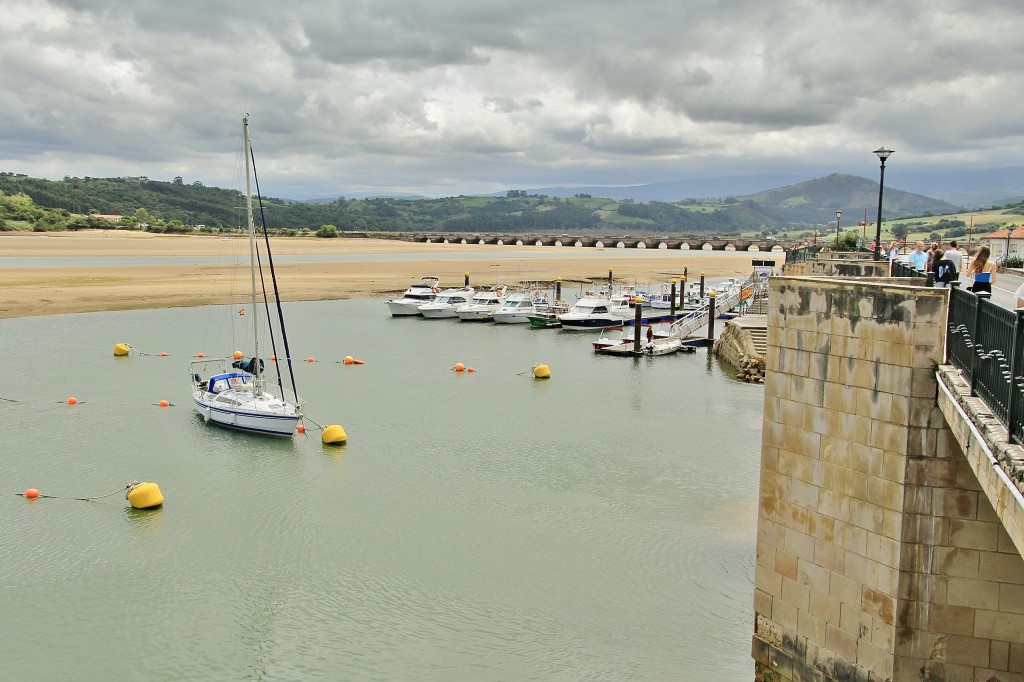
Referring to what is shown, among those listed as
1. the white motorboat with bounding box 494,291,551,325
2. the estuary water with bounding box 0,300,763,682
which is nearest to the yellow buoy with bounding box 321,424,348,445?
the estuary water with bounding box 0,300,763,682

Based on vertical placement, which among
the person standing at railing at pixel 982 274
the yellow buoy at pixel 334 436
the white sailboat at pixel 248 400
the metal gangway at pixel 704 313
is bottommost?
the yellow buoy at pixel 334 436

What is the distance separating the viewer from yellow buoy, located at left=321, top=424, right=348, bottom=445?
30.2 m

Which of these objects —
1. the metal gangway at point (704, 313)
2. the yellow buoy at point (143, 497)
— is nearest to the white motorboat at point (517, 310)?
the metal gangway at point (704, 313)

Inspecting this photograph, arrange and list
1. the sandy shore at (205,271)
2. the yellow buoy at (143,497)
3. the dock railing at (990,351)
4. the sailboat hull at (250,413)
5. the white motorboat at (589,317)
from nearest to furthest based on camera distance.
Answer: the dock railing at (990,351) < the yellow buoy at (143,497) < the sailboat hull at (250,413) < the white motorboat at (589,317) < the sandy shore at (205,271)

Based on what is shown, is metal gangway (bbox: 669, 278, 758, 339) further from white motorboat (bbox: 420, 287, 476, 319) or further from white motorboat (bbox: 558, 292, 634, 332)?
white motorboat (bbox: 420, 287, 476, 319)

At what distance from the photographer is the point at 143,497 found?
23.5m

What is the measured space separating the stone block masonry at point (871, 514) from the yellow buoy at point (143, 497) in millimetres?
17383

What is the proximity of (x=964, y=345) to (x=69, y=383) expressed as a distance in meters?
38.9

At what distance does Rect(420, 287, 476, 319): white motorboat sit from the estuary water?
2735 centimetres

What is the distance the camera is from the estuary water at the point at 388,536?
1645 centimetres

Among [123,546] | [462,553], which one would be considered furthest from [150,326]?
[462,553]

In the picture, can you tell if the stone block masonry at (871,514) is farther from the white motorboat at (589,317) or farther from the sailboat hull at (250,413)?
the white motorboat at (589,317)

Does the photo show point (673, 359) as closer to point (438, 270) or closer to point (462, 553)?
point (462, 553)

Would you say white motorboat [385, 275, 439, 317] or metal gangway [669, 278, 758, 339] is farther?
white motorboat [385, 275, 439, 317]
